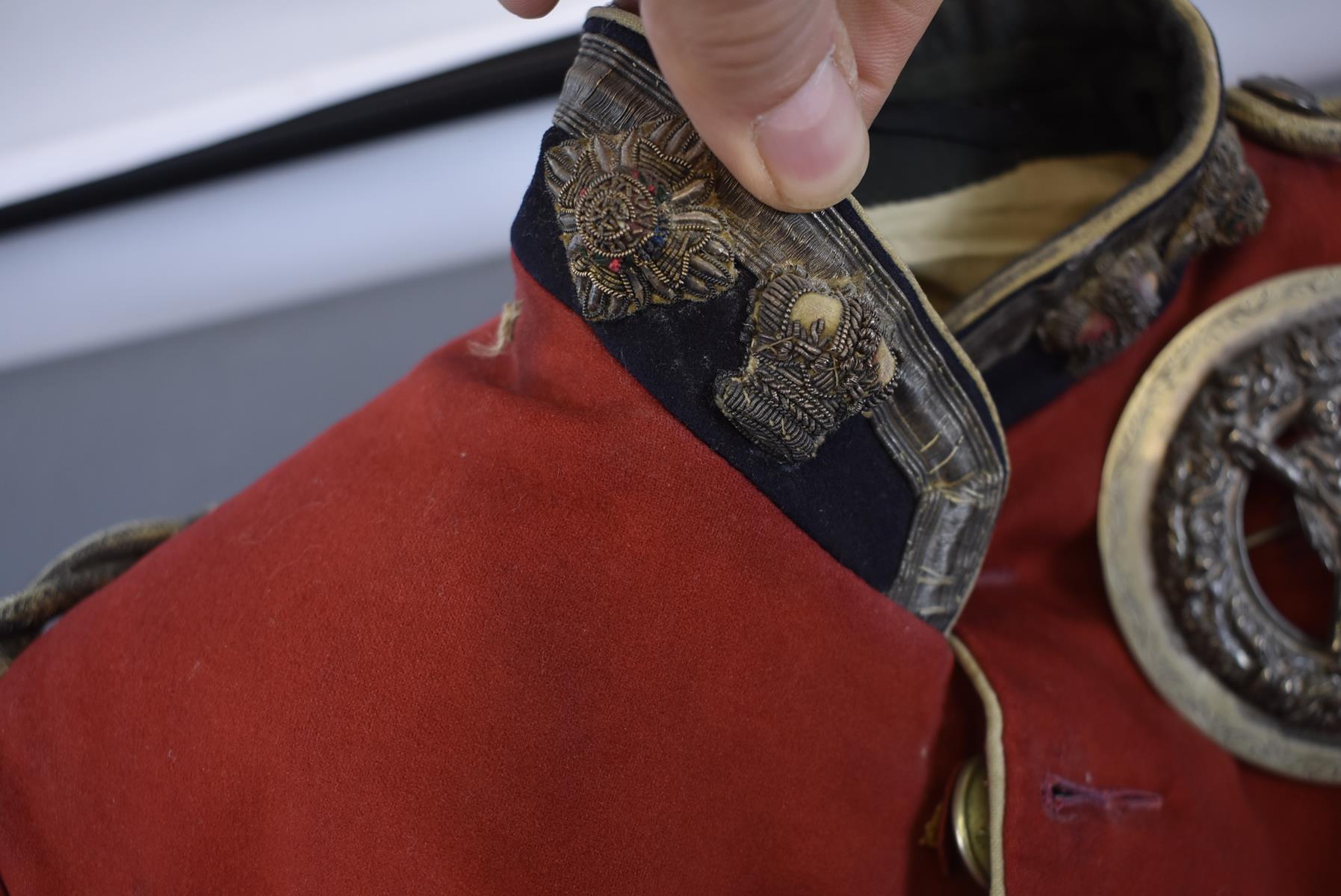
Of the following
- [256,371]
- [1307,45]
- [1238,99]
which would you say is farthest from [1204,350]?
[256,371]

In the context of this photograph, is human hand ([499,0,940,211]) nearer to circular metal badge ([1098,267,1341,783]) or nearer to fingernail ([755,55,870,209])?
fingernail ([755,55,870,209])

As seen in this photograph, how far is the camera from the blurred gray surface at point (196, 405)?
1.12m

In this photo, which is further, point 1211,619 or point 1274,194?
point 1274,194

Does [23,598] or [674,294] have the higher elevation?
[674,294]

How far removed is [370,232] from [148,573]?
75 cm

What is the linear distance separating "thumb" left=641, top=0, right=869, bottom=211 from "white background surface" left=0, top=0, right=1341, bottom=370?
2.39ft

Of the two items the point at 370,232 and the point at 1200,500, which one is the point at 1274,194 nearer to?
the point at 1200,500

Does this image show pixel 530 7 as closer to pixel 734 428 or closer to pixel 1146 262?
pixel 734 428

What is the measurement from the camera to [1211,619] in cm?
57

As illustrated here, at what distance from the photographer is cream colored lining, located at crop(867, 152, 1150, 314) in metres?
0.79

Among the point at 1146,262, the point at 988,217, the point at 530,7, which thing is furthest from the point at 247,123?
the point at 1146,262

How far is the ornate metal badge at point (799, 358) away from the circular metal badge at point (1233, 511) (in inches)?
11.8

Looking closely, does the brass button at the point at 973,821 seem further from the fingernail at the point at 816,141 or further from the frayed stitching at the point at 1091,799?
the fingernail at the point at 816,141

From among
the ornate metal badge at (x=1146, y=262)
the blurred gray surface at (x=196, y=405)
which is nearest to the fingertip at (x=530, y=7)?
the ornate metal badge at (x=1146, y=262)
